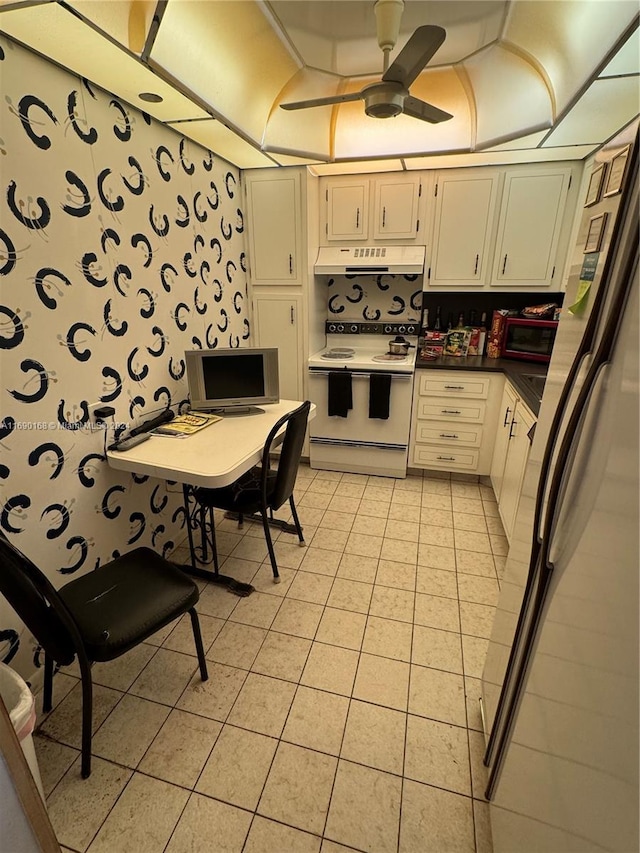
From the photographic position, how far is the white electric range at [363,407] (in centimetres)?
311

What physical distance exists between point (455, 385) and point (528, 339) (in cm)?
65

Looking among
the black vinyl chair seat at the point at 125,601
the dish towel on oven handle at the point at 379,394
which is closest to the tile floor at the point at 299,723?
the black vinyl chair seat at the point at 125,601

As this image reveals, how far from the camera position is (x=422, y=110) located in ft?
5.91

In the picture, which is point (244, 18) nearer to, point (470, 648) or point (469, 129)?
point (469, 129)

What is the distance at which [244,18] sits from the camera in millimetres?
1806

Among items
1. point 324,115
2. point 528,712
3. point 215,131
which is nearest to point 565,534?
point 528,712

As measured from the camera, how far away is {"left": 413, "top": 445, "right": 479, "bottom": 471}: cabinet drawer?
3.19 metres

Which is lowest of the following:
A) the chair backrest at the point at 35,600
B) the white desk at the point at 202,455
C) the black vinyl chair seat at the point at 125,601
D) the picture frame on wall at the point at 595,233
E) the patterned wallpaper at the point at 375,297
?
the black vinyl chair seat at the point at 125,601

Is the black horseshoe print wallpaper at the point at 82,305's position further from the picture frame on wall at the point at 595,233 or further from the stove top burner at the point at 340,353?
the picture frame on wall at the point at 595,233

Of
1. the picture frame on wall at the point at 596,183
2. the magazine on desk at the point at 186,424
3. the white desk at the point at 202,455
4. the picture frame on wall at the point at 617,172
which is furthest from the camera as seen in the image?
the magazine on desk at the point at 186,424

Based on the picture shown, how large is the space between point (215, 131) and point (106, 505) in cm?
209

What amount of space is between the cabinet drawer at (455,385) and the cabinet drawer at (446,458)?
1.50 feet

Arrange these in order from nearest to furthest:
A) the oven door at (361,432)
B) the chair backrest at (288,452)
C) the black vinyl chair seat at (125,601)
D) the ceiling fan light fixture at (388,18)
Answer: the black vinyl chair seat at (125,601) → the ceiling fan light fixture at (388,18) → the chair backrest at (288,452) → the oven door at (361,432)

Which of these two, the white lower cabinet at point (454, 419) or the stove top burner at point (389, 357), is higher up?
the stove top burner at point (389, 357)
